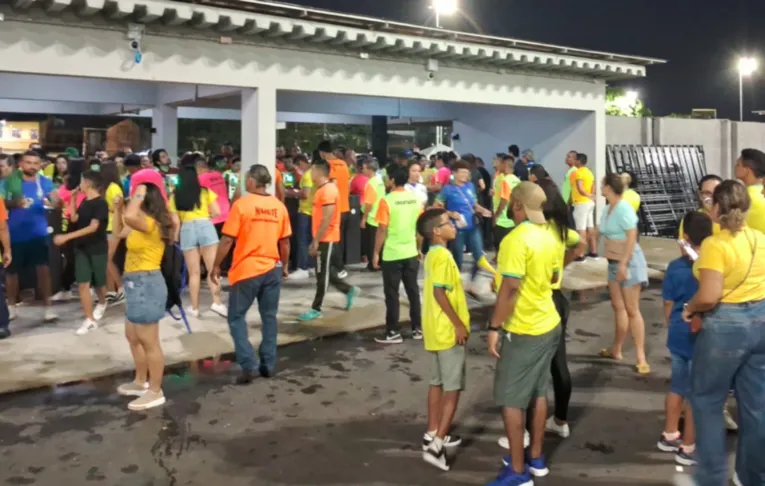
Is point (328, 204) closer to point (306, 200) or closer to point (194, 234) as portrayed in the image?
point (194, 234)

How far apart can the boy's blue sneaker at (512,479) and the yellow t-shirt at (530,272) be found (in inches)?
32.5

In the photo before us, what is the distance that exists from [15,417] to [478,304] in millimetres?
5798

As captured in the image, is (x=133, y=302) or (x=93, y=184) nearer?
(x=133, y=302)

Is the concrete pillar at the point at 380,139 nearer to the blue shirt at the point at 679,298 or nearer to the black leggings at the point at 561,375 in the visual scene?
the black leggings at the point at 561,375

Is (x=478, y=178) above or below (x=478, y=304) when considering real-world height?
above

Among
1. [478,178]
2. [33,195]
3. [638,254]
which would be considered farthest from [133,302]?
[478,178]

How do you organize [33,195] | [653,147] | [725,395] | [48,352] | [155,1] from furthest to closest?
[653,147] < [155,1] < [33,195] < [48,352] < [725,395]

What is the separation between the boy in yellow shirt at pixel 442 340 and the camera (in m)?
4.46

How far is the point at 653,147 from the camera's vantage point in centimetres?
1855

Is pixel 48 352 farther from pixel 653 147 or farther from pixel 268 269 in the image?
pixel 653 147

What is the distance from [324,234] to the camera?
25.5 feet

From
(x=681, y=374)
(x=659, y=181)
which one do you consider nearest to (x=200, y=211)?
(x=681, y=374)

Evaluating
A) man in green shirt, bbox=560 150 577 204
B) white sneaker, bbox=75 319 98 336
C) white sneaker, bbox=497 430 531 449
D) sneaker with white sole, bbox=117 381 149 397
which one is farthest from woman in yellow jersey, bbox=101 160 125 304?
man in green shirt, bbox=560 150 577 204

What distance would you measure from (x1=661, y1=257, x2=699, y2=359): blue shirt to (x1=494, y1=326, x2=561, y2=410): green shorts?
97cm
